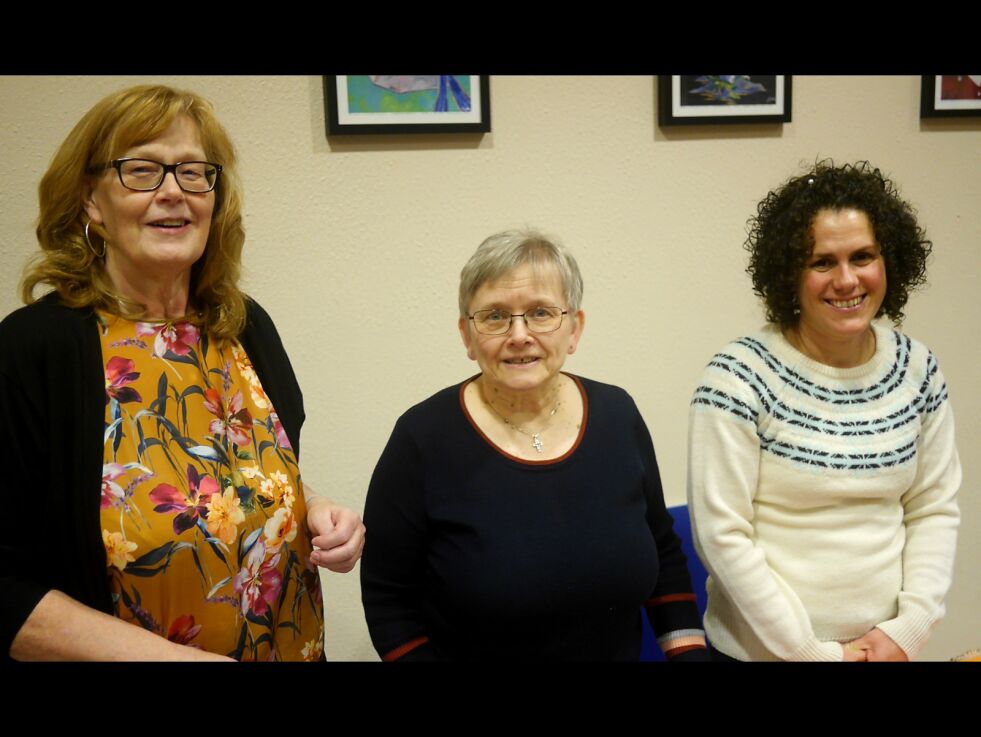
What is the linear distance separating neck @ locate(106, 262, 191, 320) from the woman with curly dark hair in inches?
39.9

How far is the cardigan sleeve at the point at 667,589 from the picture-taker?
1.60 m

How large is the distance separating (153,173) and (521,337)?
66 centimetres

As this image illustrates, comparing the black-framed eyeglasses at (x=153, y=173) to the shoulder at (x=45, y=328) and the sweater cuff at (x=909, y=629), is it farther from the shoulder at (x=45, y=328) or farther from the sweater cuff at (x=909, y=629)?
the sweater cuff at (x=909, y=629)

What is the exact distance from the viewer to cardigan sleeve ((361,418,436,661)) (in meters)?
1.48

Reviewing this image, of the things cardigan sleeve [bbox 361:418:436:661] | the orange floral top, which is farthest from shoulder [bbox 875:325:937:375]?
the orange floral top

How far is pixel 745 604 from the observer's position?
5.24 feet

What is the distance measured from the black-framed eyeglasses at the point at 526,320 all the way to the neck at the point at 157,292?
518mm

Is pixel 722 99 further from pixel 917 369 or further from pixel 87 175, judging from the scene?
pixel 87 175

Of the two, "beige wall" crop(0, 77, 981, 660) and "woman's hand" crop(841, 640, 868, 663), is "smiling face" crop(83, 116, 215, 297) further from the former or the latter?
"woman's hand" crop(841, 640, 868, 663)

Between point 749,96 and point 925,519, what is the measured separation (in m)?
1.30

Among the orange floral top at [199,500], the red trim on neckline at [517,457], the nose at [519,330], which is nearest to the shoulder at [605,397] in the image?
the red trim on neckline at [517,457]
